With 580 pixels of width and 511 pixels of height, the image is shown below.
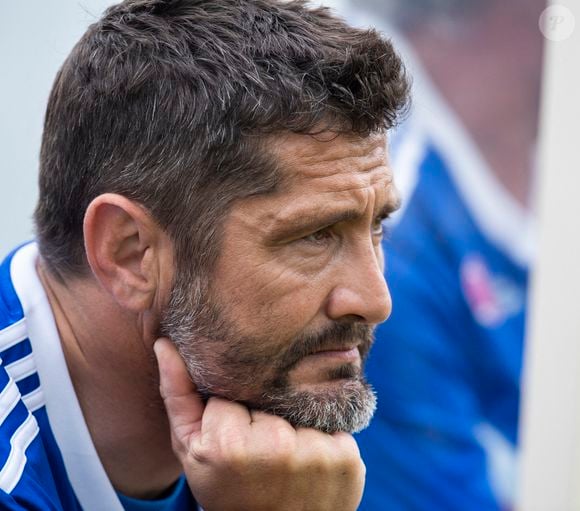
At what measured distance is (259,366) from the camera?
255cm

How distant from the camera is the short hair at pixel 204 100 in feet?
8.18

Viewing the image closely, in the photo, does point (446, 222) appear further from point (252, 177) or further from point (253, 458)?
point (253, 458)

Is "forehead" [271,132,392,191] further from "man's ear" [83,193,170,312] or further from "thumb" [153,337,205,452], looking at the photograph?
"thumb" [153,337,205,452]

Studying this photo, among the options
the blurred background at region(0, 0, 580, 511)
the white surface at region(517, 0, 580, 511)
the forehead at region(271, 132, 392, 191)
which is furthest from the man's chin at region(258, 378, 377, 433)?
the white surface at region(517, 0, 580, 511)

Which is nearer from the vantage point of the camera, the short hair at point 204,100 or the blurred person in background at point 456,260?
the short hair at point 204,100

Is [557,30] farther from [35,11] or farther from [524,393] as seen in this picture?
[35,11]

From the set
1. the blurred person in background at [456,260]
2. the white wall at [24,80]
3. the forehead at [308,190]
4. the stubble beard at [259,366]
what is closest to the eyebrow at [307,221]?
the forehead at [308,190]

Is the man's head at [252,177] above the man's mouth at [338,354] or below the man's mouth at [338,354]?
above

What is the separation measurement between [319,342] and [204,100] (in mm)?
665

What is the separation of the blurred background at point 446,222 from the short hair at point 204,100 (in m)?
1.06

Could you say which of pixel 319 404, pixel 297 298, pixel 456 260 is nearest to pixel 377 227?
pixel 297 298

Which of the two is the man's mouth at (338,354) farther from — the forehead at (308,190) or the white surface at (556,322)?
the white surface at (556,322)

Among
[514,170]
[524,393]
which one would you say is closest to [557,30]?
[514,170]

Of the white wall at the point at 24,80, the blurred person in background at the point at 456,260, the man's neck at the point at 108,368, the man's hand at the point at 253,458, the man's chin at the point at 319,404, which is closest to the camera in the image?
the man's hand at the point at 253,458
